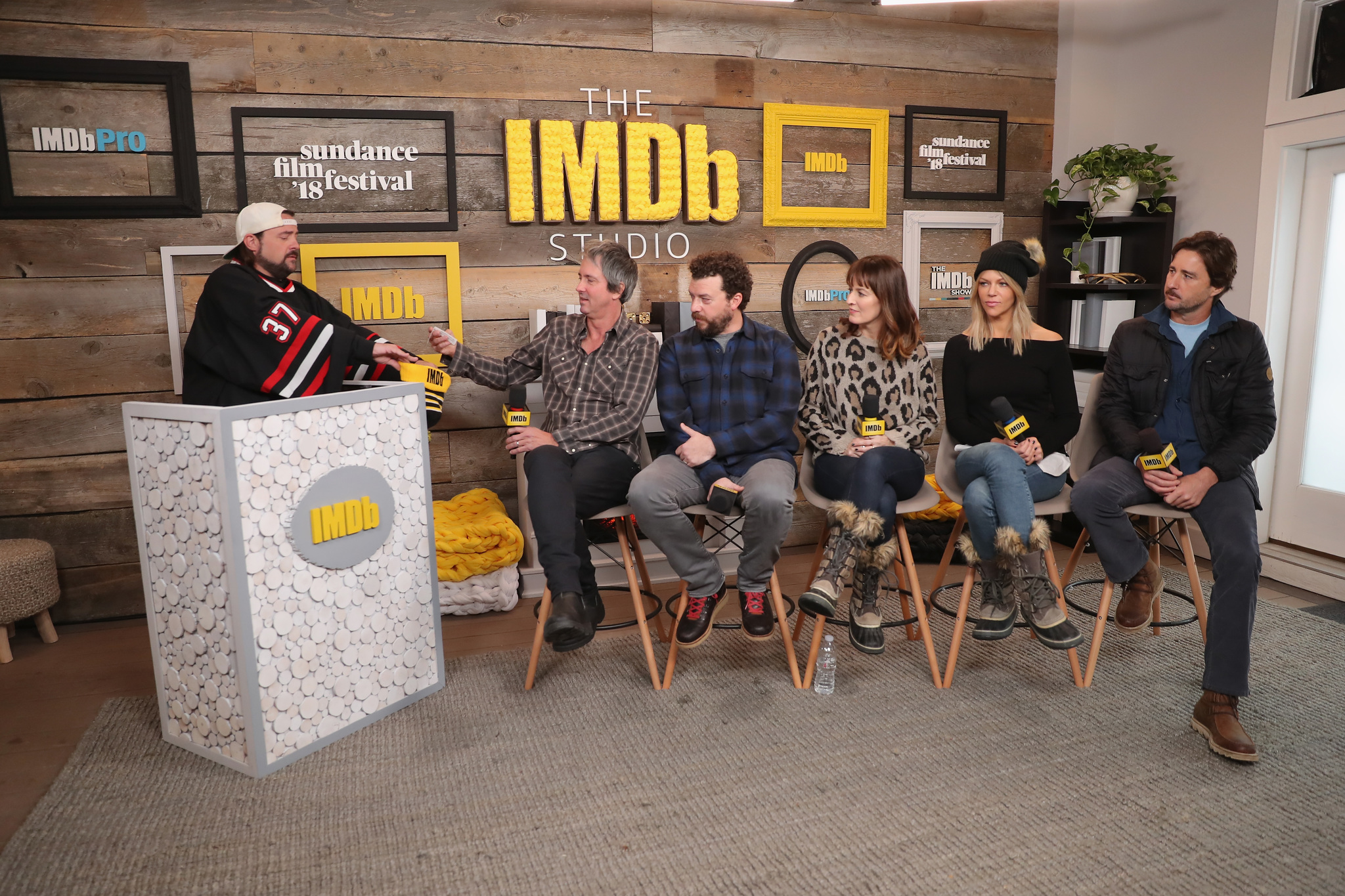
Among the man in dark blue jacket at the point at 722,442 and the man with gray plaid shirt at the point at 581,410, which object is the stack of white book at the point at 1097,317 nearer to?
the man in dark blue jacket at the point at 722,442

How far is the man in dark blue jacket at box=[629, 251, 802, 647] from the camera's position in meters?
2.55

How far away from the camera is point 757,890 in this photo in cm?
172

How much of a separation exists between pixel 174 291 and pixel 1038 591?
297 centimetres

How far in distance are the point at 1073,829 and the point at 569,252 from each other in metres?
2.60

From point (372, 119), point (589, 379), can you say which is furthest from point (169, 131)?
point (589, 379)

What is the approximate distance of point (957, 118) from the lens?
13.3ft

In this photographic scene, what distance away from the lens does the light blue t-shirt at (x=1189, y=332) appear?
2.66 metres

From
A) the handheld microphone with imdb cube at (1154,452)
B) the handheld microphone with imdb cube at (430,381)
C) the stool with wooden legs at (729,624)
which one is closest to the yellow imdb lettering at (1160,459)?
the handheld microphone with imdb cube at (1154,452)

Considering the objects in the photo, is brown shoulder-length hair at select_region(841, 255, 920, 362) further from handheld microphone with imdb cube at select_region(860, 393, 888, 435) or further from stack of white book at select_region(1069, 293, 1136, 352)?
stack of white book at select_region(1069, 293, 1136, 352)

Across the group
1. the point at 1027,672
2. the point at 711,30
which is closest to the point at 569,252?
the point at 711,30

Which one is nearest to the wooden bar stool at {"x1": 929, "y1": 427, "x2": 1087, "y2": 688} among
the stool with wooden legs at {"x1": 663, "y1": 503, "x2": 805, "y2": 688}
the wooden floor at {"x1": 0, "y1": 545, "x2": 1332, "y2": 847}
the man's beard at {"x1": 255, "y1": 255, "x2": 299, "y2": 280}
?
the stool with wooden legs at {"x1": 663, "y1": 503, "x2": 805, "y2": 688}

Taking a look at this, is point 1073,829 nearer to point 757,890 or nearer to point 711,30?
point 757,890

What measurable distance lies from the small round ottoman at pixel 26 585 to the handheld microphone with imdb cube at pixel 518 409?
1.61m

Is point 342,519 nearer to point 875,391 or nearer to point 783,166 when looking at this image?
point 875,391
